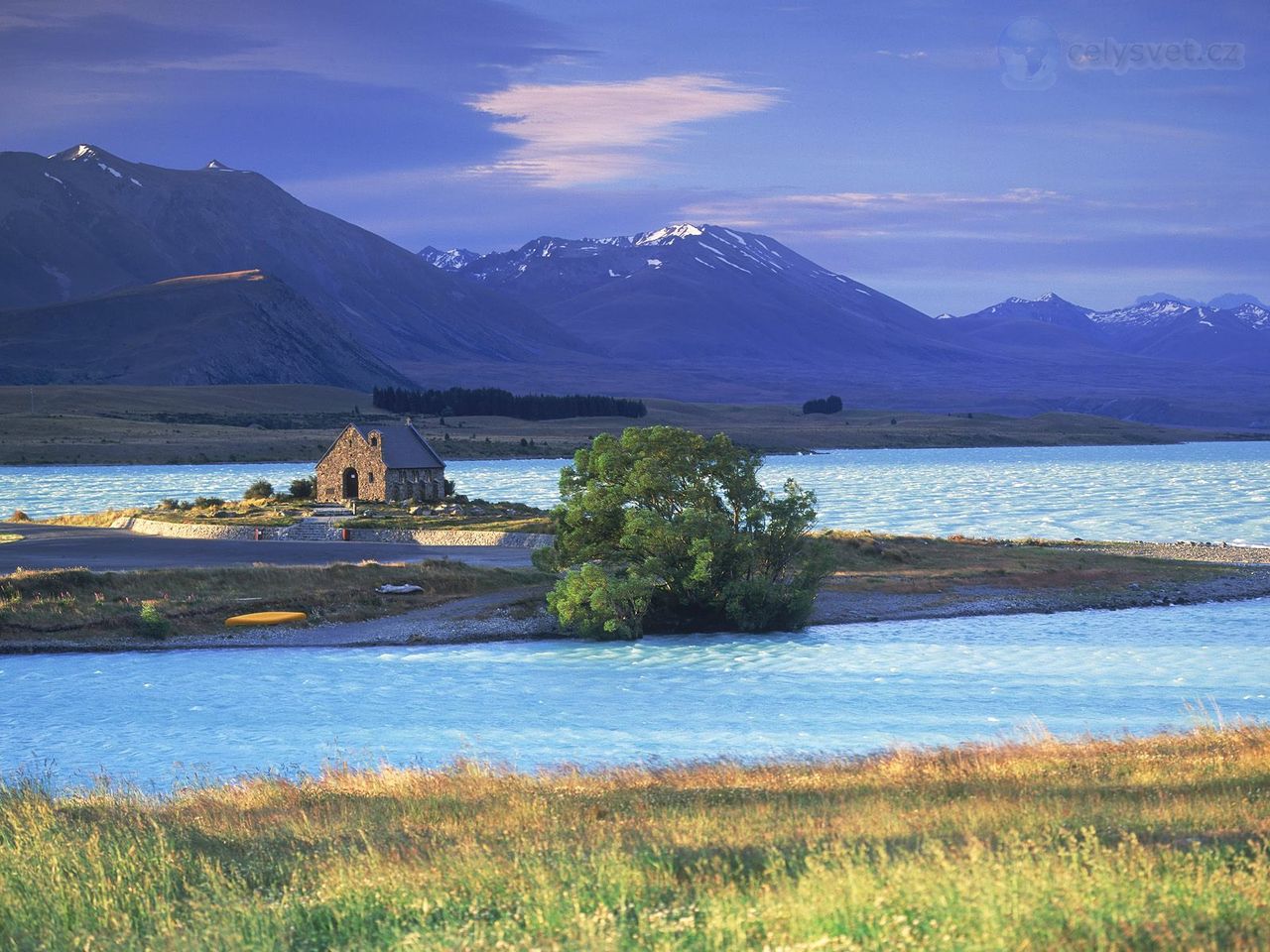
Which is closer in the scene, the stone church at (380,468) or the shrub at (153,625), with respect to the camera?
the shrub at (153,625)

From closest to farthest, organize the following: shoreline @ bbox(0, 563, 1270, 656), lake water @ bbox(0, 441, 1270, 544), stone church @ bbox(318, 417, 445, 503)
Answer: shoreline @ bbox(0, 563, 1270, 656) → stone church @ bbox(318, 417, 445, 503) → lake water @ bbox(0, 441, 1270, 544)

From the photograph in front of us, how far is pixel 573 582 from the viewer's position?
43406 mm

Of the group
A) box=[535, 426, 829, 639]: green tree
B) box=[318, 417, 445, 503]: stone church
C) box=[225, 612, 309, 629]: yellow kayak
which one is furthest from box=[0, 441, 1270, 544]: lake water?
box=[225, 612, 309, 629]: yellow kayak

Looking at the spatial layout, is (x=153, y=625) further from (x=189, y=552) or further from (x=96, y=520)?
(x=96, y=520)

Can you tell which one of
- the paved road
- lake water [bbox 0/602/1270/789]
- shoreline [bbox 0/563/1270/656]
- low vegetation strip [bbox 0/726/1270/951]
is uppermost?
low vegetation strip [bbox 0/726/1270/951]

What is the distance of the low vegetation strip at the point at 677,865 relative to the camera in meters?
9.02

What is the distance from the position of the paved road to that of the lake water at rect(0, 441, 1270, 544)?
3087 cm

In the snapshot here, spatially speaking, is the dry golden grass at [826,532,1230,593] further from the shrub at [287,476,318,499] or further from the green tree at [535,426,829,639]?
the shrub at [287,476,318,499]

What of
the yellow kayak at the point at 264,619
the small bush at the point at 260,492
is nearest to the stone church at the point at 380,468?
the small bush at the point at 260,492

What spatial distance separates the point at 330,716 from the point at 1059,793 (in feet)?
72.2

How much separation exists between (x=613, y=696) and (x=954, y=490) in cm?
9011

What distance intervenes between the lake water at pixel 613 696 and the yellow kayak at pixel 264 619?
2.53 metres

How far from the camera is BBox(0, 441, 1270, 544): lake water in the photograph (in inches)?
3403

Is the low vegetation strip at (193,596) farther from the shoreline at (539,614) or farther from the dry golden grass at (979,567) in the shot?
the dry golden grass at (979,567)
